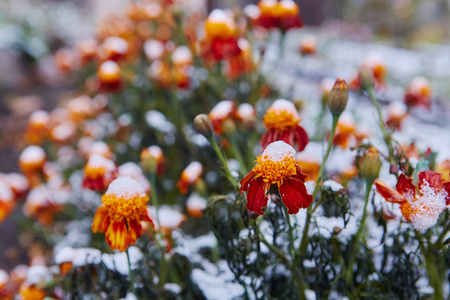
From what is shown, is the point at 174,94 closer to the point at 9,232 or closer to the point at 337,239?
the point at 337,239

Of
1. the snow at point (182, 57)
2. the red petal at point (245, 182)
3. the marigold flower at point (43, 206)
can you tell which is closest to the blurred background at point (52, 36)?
the marigold flower at point (43, 206)

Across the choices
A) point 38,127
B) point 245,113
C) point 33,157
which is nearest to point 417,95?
point 245,113

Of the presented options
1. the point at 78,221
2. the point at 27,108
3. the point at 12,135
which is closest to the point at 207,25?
the point at 78,221

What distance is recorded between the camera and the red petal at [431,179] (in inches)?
24.3

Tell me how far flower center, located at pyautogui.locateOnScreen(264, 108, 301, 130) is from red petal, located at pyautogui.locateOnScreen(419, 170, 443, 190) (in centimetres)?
27

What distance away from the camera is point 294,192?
0.61 metres

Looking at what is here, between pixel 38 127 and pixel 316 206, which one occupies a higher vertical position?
pixel 38 127

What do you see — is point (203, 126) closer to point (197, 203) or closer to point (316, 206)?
point (316, 206)

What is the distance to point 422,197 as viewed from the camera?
2.02 ft

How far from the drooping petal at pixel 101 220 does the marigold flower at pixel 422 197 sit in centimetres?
50

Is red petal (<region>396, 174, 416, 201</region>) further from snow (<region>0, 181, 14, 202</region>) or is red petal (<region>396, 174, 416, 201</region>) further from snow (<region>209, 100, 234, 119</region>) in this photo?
snow (<region>0, 181, 14, 202</region>)

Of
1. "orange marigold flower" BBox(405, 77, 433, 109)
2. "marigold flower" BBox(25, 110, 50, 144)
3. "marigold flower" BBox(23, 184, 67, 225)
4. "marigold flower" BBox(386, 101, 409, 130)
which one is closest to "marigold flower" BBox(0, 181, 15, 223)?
"marigold flower" BBox(23, 184, 67, 225)

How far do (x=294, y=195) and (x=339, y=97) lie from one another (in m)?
0.24

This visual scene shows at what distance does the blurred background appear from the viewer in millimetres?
3986
